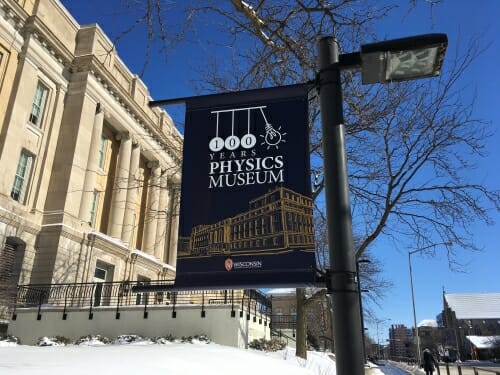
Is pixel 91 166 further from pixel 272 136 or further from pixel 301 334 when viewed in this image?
pixel 272 136

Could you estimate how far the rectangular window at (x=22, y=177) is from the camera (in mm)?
26439

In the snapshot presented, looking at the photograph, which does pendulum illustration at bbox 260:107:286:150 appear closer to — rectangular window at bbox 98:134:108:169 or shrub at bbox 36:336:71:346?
shrub at bbox 36:336:71:346

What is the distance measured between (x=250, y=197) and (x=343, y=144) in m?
0.83

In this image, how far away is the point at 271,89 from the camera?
352 centimetres

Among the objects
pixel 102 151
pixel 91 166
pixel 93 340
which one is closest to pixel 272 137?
pixel 93 340

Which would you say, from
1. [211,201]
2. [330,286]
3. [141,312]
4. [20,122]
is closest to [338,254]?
[330,286]

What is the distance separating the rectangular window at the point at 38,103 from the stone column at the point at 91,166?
3961 mm

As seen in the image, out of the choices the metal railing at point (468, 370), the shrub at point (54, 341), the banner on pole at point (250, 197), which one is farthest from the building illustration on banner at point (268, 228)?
the shrub at point (54, 341)

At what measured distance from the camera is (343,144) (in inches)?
111

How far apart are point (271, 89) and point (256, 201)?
96cm

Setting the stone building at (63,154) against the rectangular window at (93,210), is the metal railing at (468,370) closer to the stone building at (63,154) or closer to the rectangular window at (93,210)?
the stone building at (63,154)

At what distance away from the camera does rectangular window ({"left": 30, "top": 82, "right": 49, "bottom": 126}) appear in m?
28.6

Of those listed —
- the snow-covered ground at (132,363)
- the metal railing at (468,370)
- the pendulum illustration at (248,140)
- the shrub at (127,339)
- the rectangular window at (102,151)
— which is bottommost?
the metal railing at (468,370)

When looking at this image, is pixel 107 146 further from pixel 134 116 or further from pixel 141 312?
pixel 141 312
